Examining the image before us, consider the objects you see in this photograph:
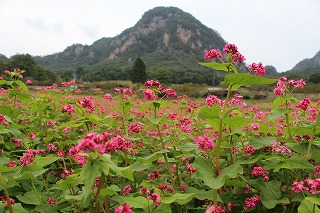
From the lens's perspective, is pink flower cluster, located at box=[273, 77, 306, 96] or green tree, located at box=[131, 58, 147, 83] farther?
green tree, located at box=[131, 58, 147, 83]

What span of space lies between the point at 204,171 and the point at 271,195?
72 centimetres

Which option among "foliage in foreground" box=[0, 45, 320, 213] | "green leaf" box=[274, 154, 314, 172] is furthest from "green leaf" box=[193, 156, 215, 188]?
"green leaf" box=[274, 154, 314, 172]

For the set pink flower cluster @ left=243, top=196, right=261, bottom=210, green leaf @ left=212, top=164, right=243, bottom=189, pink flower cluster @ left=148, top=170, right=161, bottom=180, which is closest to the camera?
green leaf @ left=212, top=164, right=243, bottom=189

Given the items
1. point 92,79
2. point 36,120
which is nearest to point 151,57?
point 92,79

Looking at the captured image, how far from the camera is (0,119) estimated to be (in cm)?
296

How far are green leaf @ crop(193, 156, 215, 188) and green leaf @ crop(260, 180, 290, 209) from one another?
1.78 feet

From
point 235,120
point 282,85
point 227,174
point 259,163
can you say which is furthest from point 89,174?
point 282,85

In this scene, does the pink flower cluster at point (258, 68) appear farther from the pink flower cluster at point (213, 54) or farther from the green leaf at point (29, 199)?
the green leaf at point (29, 199)

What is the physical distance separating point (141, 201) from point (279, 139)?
2143mm

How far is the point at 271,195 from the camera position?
8.41 feet

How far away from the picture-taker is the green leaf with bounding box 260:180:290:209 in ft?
8.03

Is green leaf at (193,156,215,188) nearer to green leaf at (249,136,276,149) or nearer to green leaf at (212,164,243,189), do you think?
green leaf at (212,164,243,189)

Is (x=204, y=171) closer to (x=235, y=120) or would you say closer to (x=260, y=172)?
(x=235, y=120)

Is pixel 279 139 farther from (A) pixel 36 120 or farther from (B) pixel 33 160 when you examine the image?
(A) pixel 36 120
